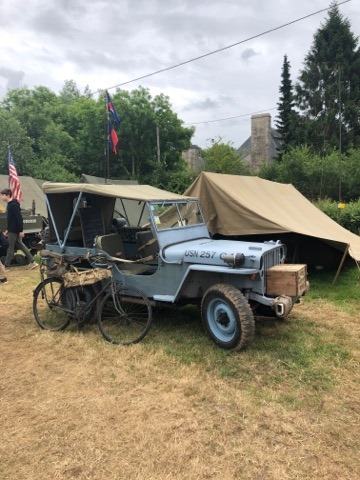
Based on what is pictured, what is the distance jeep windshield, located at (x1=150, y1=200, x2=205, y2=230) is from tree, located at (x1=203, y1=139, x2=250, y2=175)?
23.5 meters

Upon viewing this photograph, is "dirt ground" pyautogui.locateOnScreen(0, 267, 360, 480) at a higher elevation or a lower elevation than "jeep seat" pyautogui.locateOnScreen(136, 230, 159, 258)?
lower

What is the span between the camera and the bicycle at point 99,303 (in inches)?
193

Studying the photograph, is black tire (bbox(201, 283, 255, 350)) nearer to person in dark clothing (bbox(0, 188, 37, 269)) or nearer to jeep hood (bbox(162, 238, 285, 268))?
jeep hood (bbox(162, 238, 285, 268))

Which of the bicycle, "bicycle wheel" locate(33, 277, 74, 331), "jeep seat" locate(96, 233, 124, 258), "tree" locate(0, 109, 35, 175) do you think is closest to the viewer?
the bicycle

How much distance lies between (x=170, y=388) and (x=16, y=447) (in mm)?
1310

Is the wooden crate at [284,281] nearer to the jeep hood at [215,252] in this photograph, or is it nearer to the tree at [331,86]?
the jeep hood at [215,252]

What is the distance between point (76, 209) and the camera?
17.6 ft

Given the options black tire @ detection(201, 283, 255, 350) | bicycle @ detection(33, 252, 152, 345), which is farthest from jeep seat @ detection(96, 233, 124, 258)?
black tire @ detection(201, 283, 255, 350)

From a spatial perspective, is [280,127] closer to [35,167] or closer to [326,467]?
[35,167]

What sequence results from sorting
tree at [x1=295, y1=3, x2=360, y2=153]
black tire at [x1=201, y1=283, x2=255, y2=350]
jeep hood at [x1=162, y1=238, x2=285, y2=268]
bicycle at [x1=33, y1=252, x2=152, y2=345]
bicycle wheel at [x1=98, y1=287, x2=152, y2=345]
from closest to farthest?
black tire at [x1=201, y1=283, x2=255, y2=350]
jeep hood at [x1=162, y1=238, x2=285, y2=268]
bicycle wheel at [x1=98, y1=287, x2=152, y2=345]
bicycle at [x1=33, y1=252, x2=152, y2=345]
tree at [x1=295, y1=3, x2=360, y2=153]

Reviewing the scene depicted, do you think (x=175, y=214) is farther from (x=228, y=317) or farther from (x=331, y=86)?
(x=331, y=86)

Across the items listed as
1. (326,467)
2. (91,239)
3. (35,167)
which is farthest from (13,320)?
(35,167)

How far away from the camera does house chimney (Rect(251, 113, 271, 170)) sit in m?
38.2

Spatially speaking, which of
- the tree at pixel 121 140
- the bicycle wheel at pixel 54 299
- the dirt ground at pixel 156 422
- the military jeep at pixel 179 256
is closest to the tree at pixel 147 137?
the tree at pixel 121 140
